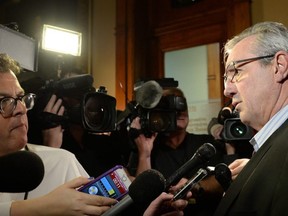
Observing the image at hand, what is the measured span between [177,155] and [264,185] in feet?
3.30

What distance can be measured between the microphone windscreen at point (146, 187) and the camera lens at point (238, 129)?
2.66 ft

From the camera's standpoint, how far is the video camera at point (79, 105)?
5.15ft

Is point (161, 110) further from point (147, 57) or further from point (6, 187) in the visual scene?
point (147, 57)

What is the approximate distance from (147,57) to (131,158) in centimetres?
166

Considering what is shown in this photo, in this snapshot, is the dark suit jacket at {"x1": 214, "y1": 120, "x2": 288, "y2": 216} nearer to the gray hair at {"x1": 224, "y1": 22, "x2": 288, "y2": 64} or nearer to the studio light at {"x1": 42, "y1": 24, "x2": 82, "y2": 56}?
the gray hair at {"x1": 224, "y1": 22, "x2": 288, "y2": 64}

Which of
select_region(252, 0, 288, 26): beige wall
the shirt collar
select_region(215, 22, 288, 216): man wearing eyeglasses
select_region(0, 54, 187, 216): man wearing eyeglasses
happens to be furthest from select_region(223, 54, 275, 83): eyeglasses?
select_region(252, 0, 288, 26): beige wall

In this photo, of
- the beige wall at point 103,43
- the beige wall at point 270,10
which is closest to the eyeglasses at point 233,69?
the beige wall at point 270,10

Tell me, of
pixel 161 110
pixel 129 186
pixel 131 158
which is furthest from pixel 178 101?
pixel 129 186

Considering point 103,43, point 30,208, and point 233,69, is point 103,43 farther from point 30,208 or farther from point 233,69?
point 30,208

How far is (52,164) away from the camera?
4.23ft

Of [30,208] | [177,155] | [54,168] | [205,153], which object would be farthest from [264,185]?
[177,155]

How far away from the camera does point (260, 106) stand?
115 centimetres

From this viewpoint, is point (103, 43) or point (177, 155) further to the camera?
point (103, 43)

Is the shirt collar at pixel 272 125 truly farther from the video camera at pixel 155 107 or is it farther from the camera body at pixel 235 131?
the video camera at pixel 155 107
